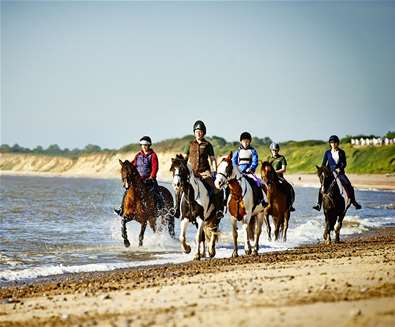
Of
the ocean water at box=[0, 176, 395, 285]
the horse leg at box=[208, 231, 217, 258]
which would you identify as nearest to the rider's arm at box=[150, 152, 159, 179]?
the ocean water at box=[0, 176, 395, 285]

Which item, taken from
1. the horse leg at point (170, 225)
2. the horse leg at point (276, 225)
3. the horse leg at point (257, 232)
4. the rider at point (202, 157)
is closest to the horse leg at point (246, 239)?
the horse leg at point (257, 232)

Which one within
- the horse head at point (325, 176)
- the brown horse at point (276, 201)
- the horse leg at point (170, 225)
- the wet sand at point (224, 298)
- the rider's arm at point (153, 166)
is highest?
the rider's arm at point (153, 166)

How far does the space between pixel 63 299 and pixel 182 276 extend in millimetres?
2312

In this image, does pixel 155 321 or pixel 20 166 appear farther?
pixel 20 166

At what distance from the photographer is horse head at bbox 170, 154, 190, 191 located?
521 inches

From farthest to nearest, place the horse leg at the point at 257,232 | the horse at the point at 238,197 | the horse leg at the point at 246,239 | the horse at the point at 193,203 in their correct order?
the horse leg at the point at 257,232, the horse leg at the point at 246,239, the horse at the point at 193,203, the horse at the point at 238,197

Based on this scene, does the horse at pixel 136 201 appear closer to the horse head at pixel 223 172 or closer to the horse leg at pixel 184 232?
the horse leg at pixel 184 232

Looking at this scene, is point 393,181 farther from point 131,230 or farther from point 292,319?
point 292,319

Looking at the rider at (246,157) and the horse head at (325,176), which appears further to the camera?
the horse head at (325,176)

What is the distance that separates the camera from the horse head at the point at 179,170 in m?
13.2

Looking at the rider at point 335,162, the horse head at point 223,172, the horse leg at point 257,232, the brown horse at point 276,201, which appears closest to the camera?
the horse head at point 223,172

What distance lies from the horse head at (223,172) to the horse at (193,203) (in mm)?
629

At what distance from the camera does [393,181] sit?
61.2 m

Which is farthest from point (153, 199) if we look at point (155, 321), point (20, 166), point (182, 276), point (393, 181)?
point (20, 166)
